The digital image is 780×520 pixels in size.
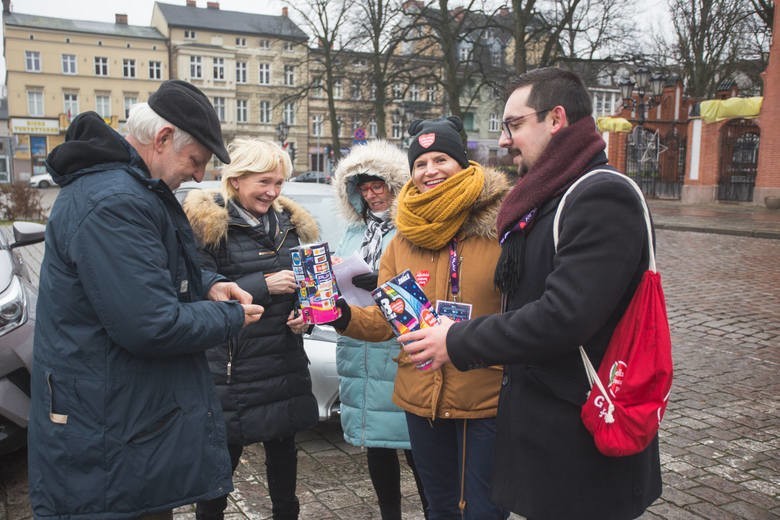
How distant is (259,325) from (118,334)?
1185 millimetres

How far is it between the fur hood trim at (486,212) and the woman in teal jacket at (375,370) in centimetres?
75

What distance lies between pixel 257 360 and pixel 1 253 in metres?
2.57

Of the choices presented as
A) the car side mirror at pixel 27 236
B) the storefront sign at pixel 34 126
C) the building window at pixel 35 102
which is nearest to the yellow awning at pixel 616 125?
the car side mirror at pixel 27 236

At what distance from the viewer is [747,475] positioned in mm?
3955

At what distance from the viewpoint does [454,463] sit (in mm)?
2650

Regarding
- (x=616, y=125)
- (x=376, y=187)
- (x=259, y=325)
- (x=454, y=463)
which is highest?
(x=616, y=125)

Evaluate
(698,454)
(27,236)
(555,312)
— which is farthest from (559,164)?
(27,236)

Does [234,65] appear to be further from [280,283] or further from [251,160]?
[280,283]

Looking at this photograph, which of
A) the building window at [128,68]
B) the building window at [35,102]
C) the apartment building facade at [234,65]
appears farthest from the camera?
the apartment building facade at [234,65]

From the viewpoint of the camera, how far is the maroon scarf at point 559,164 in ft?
6.14

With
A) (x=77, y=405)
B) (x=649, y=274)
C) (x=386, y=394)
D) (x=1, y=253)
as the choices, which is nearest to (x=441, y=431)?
(x=386, y=394)

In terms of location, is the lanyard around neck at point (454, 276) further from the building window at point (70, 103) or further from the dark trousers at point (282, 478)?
the building window at point (70, 103)

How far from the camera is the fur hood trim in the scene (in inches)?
99.4

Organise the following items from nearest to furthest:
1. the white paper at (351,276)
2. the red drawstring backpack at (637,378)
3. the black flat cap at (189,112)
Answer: the red drawstring backpack at (637,378), the black flat cap at (189,112), the white paper at (351,276)
